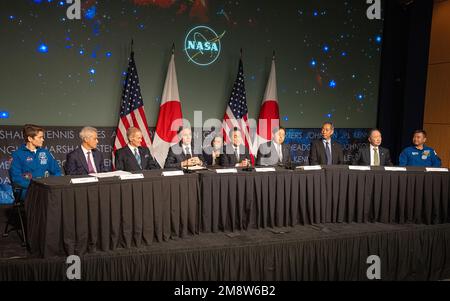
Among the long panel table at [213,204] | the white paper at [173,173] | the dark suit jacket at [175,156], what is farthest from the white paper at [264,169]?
the dark suit jacket at [175,156]

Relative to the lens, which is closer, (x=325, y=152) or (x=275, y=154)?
(x=275, y=154)

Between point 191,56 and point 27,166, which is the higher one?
point 191,56

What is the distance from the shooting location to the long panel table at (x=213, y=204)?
3170 millimetres

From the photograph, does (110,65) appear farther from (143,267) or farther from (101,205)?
(143,267)

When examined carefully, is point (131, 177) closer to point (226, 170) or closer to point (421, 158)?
point (226, 170)

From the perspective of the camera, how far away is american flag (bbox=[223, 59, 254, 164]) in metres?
6.41

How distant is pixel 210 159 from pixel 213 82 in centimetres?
150

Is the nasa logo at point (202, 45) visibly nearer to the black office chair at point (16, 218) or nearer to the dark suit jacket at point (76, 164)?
the dark suit jacket at point (76, 164)

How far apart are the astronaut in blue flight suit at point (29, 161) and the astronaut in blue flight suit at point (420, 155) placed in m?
4.66

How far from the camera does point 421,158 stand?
541 cm

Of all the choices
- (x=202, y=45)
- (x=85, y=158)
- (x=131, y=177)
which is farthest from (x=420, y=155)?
(x=85, y=158)

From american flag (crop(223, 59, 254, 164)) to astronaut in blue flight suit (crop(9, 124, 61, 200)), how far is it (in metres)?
2.96

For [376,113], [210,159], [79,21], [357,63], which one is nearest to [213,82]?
[210,159]

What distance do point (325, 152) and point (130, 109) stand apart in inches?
115
